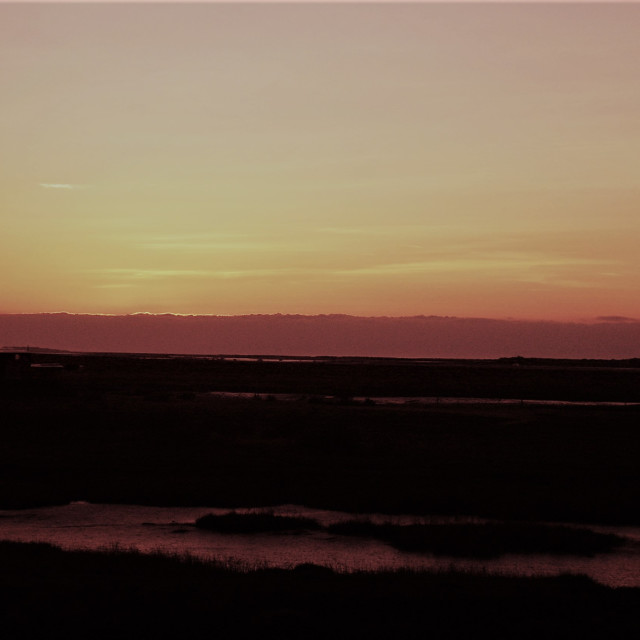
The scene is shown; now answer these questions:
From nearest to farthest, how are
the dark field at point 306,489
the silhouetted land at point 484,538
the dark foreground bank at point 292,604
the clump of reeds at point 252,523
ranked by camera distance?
the dark foreground bank at point 292,604 → the dark field at point 306,489 → the silhouetted land at point 484,538 → the clump of reeds at point 252,523

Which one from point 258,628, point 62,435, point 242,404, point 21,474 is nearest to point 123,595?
point 258,628

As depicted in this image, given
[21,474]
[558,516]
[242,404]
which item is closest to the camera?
[558,516]

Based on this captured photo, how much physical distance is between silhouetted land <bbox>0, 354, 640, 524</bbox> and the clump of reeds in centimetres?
252

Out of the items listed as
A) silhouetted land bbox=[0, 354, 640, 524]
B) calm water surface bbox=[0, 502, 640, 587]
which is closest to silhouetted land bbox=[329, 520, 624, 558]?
calm water surface bbox=[0, 502, 640, 587]

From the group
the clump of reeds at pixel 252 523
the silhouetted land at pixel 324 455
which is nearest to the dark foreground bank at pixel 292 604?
the clump of reeds at pixel 252 523

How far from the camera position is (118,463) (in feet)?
101

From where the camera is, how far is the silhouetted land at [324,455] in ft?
81.4

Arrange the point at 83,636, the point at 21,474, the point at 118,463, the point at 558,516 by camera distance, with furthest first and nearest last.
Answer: the point at 118,463, the point at 21,474, the point at 558,516, the point at 83,636

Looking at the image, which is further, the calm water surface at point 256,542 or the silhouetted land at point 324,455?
the silhouetted land at point 324,455

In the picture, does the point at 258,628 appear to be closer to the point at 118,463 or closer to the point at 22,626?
the point at 22,626

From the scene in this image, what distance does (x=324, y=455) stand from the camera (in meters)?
33.3

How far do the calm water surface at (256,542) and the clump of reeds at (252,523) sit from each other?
0.35 meters

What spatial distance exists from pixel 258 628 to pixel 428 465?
18833 mm

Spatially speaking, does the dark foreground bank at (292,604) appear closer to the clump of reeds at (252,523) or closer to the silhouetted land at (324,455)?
the clump of reeds at (252,523)
